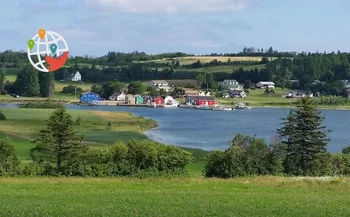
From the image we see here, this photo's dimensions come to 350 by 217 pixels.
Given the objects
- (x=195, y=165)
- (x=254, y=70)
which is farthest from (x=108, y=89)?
(x=195, y=165)

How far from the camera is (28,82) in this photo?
105 meters

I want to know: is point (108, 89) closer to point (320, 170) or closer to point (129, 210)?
point (320, 170)

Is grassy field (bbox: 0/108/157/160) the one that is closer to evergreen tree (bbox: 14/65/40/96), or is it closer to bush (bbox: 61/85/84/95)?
evergreen tree (bbox: 14/65/40/96)

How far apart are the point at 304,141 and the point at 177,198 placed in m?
13.2

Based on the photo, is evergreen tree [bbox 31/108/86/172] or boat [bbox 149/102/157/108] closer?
evergreen tree [bbox 31/108/86/172]

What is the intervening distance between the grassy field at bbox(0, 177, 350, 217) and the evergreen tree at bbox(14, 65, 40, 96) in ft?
290

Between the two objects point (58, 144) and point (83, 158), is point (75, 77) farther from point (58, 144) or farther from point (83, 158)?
point (83, 158)

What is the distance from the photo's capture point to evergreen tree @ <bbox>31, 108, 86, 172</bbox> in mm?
22984

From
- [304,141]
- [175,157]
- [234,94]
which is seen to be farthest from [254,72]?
[175,157]

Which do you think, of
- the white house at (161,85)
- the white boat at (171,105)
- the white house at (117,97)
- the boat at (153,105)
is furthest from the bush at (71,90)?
the white boat at (171,105)

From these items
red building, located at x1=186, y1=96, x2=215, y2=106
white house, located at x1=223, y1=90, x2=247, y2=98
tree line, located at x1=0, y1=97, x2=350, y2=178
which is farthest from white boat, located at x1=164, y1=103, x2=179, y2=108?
tree line, located at x1=0, y1=97, x2=350, y2=178

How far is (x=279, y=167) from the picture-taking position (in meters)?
22.7

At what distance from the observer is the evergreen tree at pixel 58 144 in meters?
23.0

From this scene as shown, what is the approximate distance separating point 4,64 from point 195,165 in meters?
120
